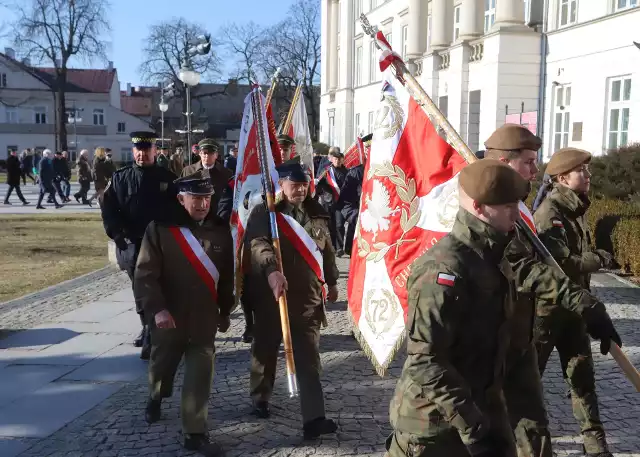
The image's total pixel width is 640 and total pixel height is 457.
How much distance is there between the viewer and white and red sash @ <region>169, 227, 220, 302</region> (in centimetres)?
460

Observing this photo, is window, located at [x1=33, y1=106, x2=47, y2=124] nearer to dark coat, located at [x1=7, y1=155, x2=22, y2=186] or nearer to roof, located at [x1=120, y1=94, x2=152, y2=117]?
roof, located at [x1=120, y1=94, x2=152, y2=117]

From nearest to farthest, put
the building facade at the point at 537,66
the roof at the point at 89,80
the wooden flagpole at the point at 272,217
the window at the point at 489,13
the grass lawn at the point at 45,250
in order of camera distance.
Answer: the wooden flagpole at the point at 272,217
the grass lawn at the point at 45,250
the building facade at the point at 537,66
the window at the point at 489,13
the roof at the point at 89,80

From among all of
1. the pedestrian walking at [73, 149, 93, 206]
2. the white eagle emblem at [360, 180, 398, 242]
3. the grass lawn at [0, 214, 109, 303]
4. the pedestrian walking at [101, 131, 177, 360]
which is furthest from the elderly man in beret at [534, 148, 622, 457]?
the pedestrian walking at [73, 149, 93, 206]

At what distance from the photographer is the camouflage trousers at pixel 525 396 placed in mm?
3131

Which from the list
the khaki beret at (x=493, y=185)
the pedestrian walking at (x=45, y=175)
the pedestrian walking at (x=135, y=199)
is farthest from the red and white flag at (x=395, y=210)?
the pedestrian walking at (x=45, y=175)

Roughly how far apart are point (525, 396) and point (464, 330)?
27.9 inches

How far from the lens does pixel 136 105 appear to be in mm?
90062

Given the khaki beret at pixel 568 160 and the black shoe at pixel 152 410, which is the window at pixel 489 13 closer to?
the khaki beret at pixel 568 160

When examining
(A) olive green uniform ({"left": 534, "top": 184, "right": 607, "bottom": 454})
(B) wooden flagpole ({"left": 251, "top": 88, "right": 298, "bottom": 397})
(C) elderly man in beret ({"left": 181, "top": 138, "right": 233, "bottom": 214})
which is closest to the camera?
(A) olive green uniform ({"left": 534, "top": 184, "right": 607, "bottom": 454})

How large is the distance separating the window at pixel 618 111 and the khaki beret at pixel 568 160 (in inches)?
575

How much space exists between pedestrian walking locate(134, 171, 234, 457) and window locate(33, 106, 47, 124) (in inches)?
3042

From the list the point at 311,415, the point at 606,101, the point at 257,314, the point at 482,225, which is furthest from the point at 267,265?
the point at 606,101

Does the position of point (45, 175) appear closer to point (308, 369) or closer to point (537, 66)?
point (537, 66)

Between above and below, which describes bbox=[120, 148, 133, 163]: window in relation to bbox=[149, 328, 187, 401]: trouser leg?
above
